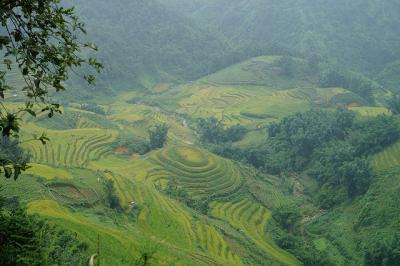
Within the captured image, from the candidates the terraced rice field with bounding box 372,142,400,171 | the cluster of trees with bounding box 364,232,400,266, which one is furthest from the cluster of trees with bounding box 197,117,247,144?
A: the cluster of trees with bounding box 364,232,400,266

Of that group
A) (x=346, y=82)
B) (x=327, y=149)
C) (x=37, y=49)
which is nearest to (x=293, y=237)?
(x=327, y=149)

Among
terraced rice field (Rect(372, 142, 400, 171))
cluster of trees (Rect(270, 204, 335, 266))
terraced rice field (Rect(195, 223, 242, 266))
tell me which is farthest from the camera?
terraced rice field (Rect(372, 142, 400, 171))

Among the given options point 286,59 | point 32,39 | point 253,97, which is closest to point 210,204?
point 32,39

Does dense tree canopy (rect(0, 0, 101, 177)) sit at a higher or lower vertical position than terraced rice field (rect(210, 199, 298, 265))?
higher

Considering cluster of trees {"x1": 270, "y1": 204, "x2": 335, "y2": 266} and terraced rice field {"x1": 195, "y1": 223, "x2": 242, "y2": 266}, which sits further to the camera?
cluster of trees {"x1": 270, "y1": 204, "x2": 335, "y2": 266}

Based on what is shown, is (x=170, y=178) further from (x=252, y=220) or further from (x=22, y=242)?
(x=22, y=242)

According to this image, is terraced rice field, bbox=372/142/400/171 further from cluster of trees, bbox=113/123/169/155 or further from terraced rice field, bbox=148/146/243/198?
cluster of trees, bbox=113/123/169/155
